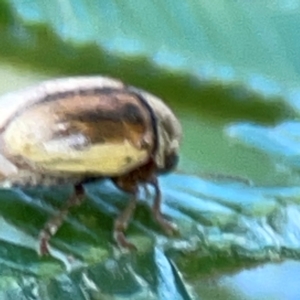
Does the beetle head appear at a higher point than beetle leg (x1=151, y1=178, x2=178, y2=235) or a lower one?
higher

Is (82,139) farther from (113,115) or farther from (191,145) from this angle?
(191,145)

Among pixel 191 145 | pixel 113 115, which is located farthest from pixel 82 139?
pixel 191 145

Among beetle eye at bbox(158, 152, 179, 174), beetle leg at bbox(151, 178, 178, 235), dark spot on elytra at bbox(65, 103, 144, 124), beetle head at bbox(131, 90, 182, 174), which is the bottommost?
beetle leg at bbox(151, 178, 178, 235)

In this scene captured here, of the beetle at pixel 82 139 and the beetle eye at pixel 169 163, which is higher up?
the beetle at pixel 82 139

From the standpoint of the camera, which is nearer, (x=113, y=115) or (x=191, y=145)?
(x=113, y=115)

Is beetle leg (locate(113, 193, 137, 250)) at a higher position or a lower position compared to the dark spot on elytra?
lower

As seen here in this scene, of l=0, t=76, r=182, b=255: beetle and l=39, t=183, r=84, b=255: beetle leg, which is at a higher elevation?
l=0, t=76, r=182, b=255: beetle
